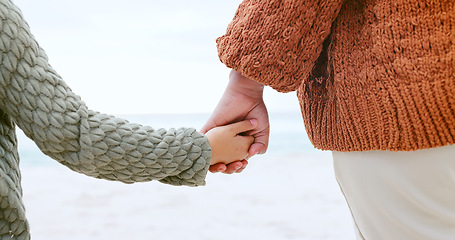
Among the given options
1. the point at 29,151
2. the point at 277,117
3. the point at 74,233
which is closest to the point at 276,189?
the point at 74,233

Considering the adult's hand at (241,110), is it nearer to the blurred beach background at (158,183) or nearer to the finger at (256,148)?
the finger at (256,148)

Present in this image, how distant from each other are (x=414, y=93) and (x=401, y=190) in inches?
5.0

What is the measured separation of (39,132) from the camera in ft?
2.03

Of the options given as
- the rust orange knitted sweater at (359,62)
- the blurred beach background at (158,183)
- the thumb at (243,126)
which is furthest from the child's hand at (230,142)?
the blurred beach background at (158,183)

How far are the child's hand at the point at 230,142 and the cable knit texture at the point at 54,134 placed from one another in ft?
0.28

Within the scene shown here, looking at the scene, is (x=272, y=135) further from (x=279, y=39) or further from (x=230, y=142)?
(x=279, y=39)

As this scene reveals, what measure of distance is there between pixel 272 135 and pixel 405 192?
184 inches

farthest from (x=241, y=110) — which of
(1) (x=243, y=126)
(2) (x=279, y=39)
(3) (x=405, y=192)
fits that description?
(3) (x=405, y=192)

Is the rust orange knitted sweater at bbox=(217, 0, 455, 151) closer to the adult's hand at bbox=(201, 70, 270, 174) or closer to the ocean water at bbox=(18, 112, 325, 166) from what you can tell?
the adult's hand at bbox=(201, 70, 270, 174)

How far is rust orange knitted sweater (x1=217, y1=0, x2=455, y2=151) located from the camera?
0.60 metres

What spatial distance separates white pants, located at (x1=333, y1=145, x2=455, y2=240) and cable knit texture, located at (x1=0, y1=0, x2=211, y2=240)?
0.82ft

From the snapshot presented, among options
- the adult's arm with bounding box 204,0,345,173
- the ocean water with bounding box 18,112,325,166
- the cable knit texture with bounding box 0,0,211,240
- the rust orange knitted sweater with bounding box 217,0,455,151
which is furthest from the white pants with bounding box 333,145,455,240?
the ocean water with bounding box 18,112,325,166

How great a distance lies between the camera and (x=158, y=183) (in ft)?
10.4

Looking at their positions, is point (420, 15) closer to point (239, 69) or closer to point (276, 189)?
point (239, 69)
